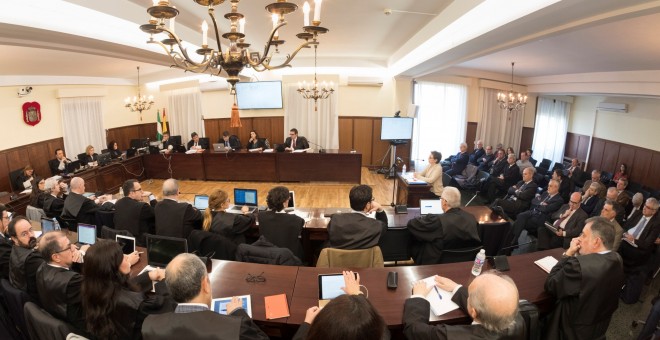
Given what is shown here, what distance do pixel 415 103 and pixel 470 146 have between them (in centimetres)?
252

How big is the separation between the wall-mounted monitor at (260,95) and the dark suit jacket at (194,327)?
387 inches

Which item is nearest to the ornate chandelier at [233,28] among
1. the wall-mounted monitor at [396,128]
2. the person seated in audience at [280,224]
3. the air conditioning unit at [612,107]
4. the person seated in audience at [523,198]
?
the person seated in audience at [280,224]

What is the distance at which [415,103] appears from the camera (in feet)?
36.1

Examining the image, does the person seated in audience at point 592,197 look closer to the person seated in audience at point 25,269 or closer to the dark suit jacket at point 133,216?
the dark suit jacket at point 133,216

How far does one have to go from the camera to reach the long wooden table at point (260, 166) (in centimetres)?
921

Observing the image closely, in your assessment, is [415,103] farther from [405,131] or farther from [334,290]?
[334,290]

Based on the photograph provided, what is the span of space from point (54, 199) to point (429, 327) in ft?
17.6

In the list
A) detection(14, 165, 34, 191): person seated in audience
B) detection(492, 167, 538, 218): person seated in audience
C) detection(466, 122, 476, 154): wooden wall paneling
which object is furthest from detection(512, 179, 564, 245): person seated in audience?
detection(14, 165, 34, 191): person seated in audience

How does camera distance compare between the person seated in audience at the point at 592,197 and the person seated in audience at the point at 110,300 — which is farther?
the person seated in audience at the point at 592,197

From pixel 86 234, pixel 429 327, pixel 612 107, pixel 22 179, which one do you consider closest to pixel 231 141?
pixel 22 179

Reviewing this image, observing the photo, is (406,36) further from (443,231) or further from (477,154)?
(477,154)

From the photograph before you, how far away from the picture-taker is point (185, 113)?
1230cm

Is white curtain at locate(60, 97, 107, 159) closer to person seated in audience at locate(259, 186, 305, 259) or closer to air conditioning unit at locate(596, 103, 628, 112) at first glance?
person seated in audience at locate(259, 186, 305, 259)

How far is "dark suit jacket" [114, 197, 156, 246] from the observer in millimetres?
4090
